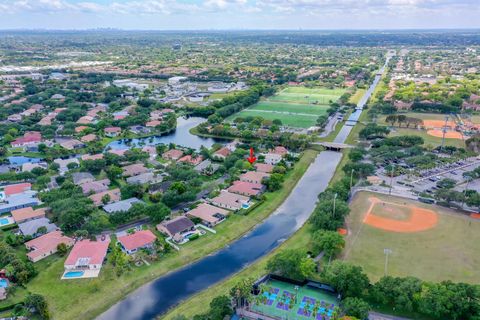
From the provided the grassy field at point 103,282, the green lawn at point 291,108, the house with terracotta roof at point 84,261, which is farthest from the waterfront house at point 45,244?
the green lawn at point 291,108

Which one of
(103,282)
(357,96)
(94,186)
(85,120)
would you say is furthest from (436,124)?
(85,120)

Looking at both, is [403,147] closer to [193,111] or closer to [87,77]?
[193,111]

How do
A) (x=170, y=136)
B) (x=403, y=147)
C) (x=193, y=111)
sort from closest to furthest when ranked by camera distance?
1. (x=403, y=147)
2. (x=170, y=136)
3. (x=193, y=111)

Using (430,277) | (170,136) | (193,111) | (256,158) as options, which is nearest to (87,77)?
(193,111)

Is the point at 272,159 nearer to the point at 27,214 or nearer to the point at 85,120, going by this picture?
the point at 27,214

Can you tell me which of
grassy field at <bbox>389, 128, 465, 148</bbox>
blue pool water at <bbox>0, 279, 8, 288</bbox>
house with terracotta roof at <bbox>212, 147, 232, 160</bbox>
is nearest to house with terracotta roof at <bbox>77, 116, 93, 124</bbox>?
house with terracotta roof at <bbox>212, 147, 232, 160</bbox>

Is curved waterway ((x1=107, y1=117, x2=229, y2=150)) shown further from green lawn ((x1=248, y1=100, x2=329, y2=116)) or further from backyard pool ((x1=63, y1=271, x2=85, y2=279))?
backyard pool ((x1=63, y1=271, x2=85, y2=279))

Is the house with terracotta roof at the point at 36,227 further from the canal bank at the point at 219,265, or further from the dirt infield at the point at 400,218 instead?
the dirt infield at the point at 400,218
